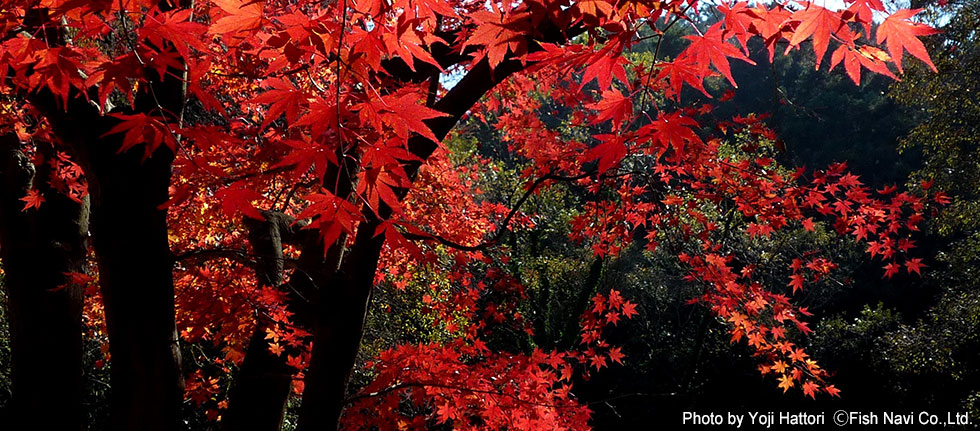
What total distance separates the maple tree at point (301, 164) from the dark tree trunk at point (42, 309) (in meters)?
0.01

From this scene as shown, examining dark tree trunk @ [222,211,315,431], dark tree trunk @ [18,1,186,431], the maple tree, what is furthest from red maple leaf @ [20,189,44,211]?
dark tree trunk @ [18,1,186,431]

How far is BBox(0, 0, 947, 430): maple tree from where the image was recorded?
1256 mm

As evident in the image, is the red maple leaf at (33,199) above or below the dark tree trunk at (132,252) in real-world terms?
above

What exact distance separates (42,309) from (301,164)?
264 centimetres

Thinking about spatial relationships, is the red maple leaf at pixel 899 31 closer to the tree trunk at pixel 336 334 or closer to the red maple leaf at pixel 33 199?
the tree trunk at pixel 336 334

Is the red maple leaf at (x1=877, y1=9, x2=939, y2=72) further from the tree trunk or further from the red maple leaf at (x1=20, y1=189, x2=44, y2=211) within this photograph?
the red maple leaf at (x1=20, y1=189, x2=44, y2=211)

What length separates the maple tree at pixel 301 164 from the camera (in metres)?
1.26

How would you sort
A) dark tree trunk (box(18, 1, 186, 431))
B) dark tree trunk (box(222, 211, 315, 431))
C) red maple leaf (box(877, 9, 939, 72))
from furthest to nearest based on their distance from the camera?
1. dark tree trunk (box(222, 211, 315, 431))
2. dark tree trunk (box(18, 1, 186, 431))
3. red maple leaf (box(877, 9, 939, 72))

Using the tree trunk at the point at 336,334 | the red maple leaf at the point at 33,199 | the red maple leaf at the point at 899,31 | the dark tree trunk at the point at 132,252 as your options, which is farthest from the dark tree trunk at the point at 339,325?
the red maple leaf at the point at 33,199

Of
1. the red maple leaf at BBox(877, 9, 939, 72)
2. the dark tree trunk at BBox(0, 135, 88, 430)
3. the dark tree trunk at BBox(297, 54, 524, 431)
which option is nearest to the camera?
the red maple leaf at BBox(877, 9, 939, 72)

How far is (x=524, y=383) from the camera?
3633 millimetres

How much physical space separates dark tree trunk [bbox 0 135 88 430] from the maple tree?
0.03 ft

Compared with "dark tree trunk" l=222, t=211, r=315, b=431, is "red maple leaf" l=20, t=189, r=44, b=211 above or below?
above

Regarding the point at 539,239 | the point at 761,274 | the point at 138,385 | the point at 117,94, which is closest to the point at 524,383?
the point at 138,385
